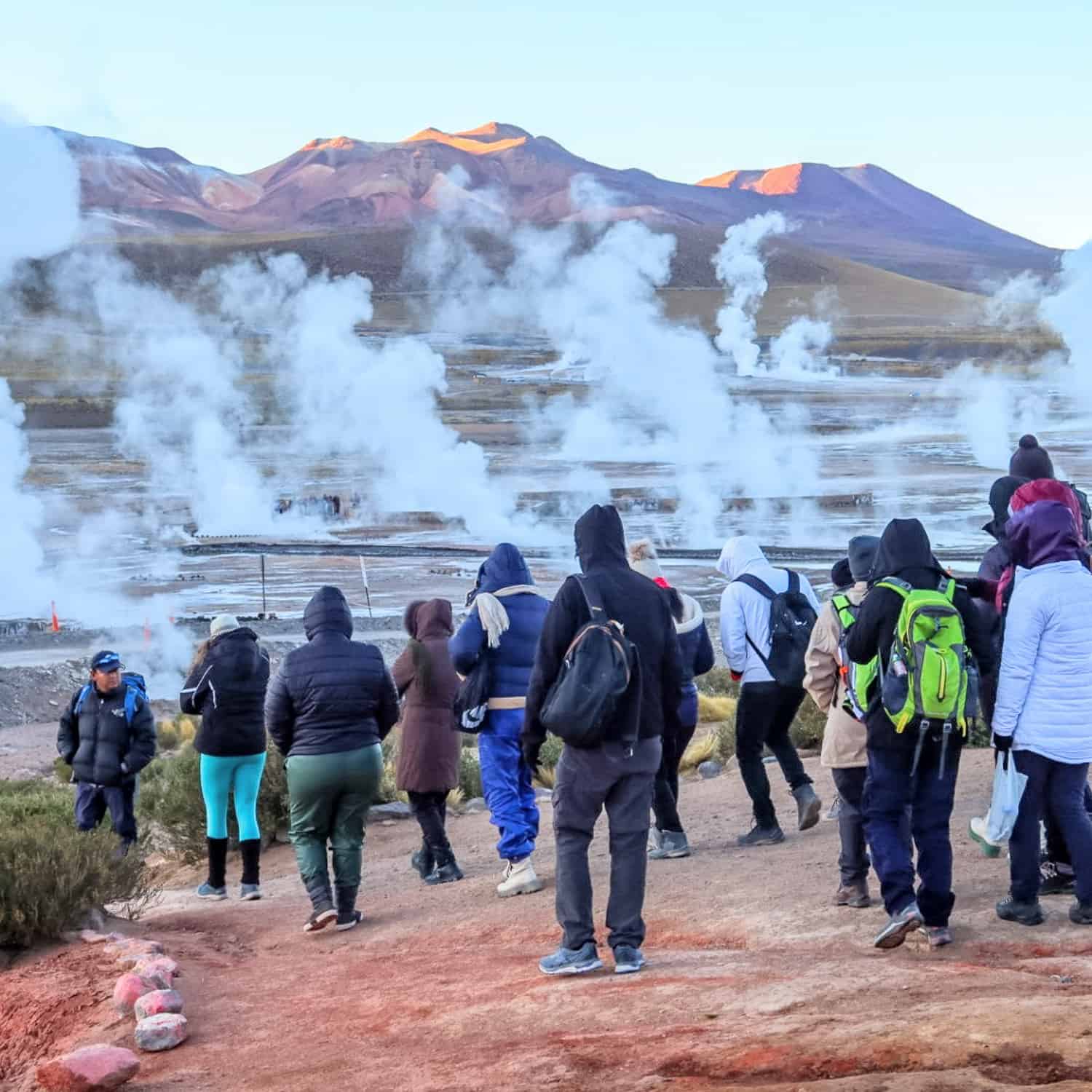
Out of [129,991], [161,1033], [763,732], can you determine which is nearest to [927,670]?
[763,732]

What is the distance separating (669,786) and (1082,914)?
8.97 ft

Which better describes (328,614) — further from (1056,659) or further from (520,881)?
(1056,659)

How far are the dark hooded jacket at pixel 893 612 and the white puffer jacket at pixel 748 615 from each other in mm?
2003

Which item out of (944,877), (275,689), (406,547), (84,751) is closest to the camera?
(944,877)

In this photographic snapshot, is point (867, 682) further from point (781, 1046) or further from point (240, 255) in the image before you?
point (240, 255)

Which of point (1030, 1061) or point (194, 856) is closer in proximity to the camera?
point (1030, 1061)

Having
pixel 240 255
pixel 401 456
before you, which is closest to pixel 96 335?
pixel 240 255

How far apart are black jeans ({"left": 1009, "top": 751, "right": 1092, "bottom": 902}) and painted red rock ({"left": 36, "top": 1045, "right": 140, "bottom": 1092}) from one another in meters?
3.35

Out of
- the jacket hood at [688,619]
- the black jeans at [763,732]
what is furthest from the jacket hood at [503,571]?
the black jeans at [763,732]

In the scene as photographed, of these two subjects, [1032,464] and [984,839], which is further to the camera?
[1032,464]

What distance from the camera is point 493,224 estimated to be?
169m

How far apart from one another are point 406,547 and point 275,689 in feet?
125

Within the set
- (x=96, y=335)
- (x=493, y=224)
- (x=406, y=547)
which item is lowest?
(x=406, y=547)

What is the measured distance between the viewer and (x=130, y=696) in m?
9.55
